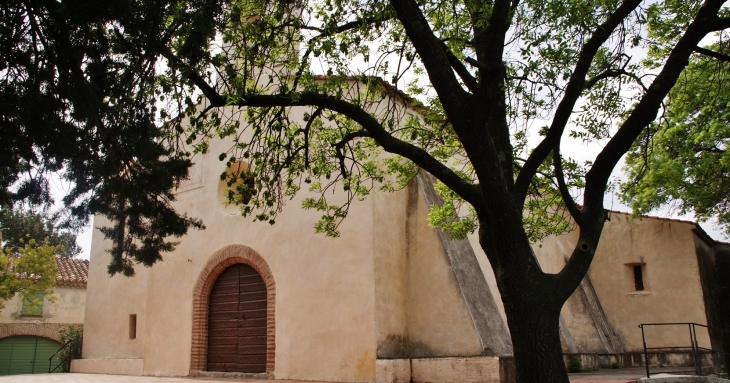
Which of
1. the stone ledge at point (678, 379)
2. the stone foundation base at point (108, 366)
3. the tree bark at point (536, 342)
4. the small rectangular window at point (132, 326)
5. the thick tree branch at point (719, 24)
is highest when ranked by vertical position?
the thick tree branch at point (719, 24)

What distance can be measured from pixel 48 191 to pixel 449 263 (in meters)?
6.32

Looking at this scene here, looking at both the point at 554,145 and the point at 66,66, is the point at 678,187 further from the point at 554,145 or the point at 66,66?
the point at 66,66

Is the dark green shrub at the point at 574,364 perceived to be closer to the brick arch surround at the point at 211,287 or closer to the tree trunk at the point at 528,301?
the brick arch surround at the point at 211,287

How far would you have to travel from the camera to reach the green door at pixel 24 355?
23.7 metres

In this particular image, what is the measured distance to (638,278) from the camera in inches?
605

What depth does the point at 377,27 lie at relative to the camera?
6.98 metres

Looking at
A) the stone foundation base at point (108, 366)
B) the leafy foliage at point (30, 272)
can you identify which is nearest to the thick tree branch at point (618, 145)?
the stone foundation base at point (108, 366)

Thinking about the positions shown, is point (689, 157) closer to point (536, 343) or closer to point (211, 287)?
point (536, 343)

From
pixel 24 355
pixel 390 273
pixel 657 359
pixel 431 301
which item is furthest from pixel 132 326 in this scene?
pixel 657 359

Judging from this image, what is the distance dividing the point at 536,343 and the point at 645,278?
1134 centimetres

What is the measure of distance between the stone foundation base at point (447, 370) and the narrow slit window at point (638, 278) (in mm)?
8000

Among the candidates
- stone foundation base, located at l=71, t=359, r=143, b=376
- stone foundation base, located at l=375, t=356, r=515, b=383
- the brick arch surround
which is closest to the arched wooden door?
the brick arch surround

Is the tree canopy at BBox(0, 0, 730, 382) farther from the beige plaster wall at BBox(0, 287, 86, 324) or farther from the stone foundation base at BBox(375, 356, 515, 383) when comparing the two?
the beige plaster wall at BBox(0, 287, 86, 324)

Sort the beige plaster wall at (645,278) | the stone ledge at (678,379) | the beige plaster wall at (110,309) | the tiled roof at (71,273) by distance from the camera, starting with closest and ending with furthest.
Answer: the stone ledge at (678,379) → the beige plaster wall at (645,278) → the beige plaster wall at (110,309) → the tiled roof at (71,273)
